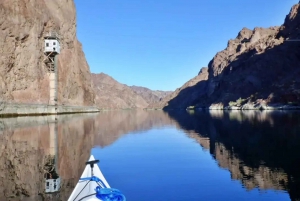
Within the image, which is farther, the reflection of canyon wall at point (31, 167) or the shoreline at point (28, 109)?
the shoreline at point (28, 109)

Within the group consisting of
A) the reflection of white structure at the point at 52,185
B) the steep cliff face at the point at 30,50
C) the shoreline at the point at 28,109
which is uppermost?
the steep cliff face at the point at 30,50

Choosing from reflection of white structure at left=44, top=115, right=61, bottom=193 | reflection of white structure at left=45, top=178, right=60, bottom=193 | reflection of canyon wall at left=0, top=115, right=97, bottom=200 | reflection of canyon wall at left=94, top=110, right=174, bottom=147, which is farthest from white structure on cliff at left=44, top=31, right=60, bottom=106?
reflection of white structure at left=45, top=178, right=60, bottom=193

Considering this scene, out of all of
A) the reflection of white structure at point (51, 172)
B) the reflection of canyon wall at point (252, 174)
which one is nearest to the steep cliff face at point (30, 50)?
the reflection of white structure at point (51, 172)

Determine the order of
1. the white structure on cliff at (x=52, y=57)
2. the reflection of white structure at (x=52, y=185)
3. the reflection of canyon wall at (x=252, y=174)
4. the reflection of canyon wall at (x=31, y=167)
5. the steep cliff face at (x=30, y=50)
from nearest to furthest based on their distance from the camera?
1. the reflection of canyon wall at (x=31, y=167)
2. the reflection of white structure at (x=52, y=185)
3. the reflection of canyon wall at (x=252, y=174)
4. the steep cliff face at (x=30, y=50)
5. the white structure on cliff at (x=52, y=57)

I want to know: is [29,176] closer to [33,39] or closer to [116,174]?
[116,174]

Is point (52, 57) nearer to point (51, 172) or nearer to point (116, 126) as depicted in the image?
point (116, 126)

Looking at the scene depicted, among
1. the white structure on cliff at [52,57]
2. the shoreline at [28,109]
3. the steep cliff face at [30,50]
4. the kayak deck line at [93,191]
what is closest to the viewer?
the kayak deck line at [93,191]

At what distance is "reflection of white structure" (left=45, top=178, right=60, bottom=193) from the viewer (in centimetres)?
1195

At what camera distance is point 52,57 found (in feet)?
284

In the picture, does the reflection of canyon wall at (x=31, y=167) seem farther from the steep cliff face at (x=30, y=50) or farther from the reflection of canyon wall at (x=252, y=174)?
the steep cliff face at (x=30, y=50)

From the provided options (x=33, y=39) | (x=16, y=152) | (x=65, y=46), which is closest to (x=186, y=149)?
(x=16, y=152)

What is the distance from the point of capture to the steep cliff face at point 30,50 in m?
64.0

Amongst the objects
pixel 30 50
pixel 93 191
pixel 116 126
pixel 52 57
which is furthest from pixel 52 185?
pixel 52 57

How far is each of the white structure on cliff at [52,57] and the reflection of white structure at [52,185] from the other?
243 ft
